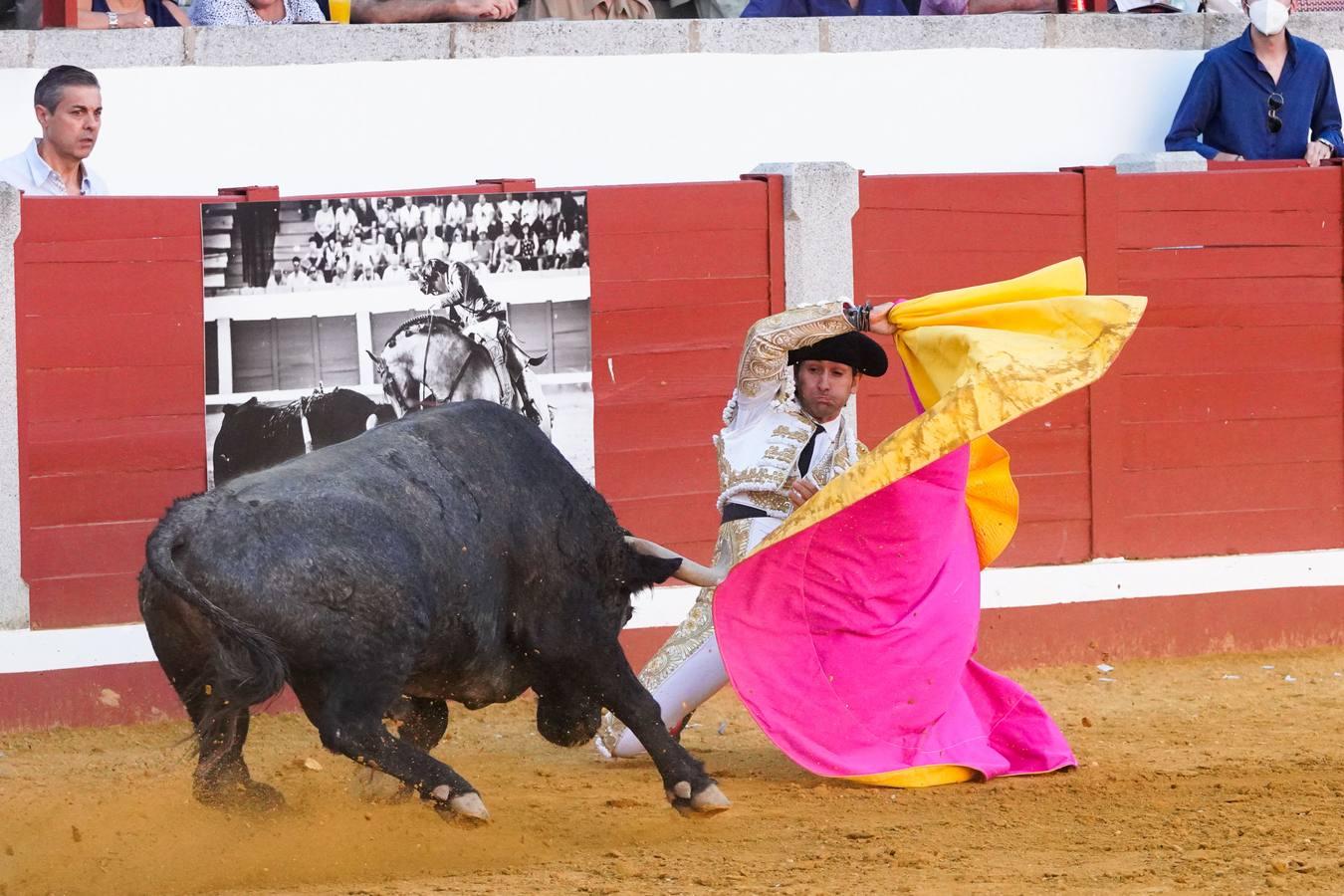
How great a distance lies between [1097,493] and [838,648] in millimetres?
2102

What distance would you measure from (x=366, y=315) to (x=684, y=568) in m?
1.62

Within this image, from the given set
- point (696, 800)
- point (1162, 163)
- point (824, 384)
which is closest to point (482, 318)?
point (824, 384)

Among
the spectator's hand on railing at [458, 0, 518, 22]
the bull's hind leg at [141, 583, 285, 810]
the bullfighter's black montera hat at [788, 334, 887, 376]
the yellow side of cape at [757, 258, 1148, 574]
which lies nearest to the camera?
the bull's hind leg at [141, 583, 285, 810]

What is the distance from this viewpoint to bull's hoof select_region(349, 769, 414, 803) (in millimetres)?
4129

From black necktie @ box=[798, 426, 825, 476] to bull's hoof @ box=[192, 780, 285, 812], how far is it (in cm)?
156

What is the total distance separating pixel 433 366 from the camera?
5.60m

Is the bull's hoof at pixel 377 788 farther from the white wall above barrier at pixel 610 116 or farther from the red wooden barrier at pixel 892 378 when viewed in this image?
the white wall above barrier at pixel 610 116

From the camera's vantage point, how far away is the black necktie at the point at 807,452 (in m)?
4.64

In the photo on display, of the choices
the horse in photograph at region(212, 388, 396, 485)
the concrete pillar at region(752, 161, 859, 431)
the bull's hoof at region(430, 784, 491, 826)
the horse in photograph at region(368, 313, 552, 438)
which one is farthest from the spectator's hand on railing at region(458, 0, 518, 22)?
the bull's hoof at region(430, 784, 491, 826)

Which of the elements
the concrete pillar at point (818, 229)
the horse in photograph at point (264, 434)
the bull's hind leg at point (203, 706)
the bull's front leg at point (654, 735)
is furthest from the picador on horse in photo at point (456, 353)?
the bull's hind leg at point (203, 706)

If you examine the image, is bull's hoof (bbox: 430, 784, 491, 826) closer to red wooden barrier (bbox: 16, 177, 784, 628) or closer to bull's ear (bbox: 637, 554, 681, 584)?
bull's ear (bbox: 637, 554, 681, 584)

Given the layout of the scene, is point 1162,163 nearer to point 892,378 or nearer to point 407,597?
point 892,378

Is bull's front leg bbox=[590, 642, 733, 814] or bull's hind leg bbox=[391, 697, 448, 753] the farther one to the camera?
bull's hind leg bbox=[391, 697, 448, 753]

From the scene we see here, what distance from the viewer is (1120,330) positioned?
4352mm
